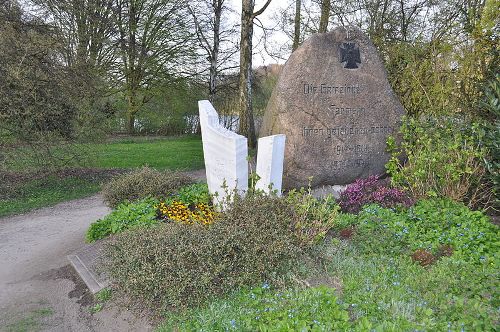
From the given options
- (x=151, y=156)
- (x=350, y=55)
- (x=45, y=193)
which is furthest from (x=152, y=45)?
(x=350, y=55)

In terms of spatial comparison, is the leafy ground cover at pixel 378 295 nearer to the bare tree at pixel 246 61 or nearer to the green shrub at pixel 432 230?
the green shrub at pixel 432 230

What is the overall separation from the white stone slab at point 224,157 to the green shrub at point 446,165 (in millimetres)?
2657

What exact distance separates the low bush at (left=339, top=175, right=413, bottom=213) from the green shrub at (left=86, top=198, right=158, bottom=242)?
2.80m

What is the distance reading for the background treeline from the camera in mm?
7090

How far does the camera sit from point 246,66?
15.6 meters

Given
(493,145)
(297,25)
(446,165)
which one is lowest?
(446,165)

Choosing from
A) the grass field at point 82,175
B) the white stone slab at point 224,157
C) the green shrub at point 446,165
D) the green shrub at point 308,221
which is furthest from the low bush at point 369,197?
the grass field at point 82,175

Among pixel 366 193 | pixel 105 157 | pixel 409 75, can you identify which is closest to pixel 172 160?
pixel 105 157

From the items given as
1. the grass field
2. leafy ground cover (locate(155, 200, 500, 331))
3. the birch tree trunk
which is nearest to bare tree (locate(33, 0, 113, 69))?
the grass field

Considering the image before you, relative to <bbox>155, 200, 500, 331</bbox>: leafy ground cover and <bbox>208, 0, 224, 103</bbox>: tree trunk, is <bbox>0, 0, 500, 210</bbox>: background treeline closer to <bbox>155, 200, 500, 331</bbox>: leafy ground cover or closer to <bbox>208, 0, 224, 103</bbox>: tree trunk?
<bbox>208, 0, 224, 103</bbox>: tree trunk

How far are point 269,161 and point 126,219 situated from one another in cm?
201

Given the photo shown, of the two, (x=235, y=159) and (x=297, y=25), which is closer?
(x=235, y=159)

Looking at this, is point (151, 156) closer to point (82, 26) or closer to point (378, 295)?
point (82, 26)

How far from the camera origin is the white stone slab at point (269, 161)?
557 centimetres
